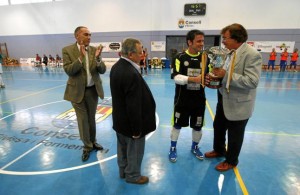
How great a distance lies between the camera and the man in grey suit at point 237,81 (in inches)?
97.0

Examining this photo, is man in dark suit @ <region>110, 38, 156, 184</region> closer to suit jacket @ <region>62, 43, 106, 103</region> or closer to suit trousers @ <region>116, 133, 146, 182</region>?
suit trousers @ <region>116, 133, 146, 182</region>

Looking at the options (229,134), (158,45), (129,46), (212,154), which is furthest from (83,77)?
(158,45)

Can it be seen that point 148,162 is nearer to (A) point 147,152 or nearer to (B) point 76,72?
(A) point 147,152

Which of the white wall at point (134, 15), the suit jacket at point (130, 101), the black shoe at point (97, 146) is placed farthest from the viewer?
the white wall at point (134, 15)

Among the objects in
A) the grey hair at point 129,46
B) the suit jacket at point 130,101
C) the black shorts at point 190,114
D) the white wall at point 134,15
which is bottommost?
the black shorts at point 190,114

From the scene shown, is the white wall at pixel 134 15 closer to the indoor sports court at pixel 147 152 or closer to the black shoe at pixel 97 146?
Answer: the indoor sports court at pixel 147 152

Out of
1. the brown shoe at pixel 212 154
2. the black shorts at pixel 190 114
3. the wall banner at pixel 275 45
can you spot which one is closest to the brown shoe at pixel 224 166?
the brown shoe at pixel 212 154

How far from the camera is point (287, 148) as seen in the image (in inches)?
147

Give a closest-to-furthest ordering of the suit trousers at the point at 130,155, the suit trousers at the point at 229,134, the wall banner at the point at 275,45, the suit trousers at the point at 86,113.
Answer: the suit trousers at the point at 130,155, the suit trousers at the point at 229,134, the suit trousers at the point at 86,113, the wall banner at the point at 275,45

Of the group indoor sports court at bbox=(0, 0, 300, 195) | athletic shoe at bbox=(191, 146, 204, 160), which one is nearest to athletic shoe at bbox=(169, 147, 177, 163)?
indoor sports court at bbox=(0, 0, 300, 195)

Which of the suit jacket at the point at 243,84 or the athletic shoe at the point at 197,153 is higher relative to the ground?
the suit jacket at the point at 243,84

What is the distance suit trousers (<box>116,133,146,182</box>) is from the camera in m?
2.52

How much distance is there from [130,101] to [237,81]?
1.39 m

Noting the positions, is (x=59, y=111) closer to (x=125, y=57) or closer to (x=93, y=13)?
(x=125, y=57)
